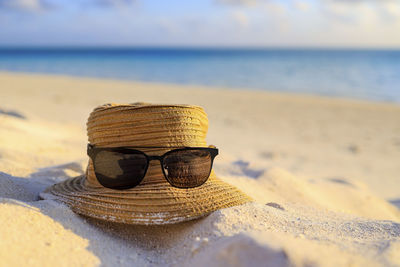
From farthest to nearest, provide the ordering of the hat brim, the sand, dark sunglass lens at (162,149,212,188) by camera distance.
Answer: dark sunglass lens at (162,149,212,188) → the hat brim → the sand

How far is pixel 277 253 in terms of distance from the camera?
1.27 m

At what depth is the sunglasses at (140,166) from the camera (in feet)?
5.71

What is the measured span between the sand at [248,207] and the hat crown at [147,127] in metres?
0.38

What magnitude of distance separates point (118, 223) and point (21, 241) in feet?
1.48

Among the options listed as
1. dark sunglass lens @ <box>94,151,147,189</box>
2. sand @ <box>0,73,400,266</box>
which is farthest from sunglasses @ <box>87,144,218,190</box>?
sand @ <box>0,73,400,266</box>

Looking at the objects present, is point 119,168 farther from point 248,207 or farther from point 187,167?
point 248,207

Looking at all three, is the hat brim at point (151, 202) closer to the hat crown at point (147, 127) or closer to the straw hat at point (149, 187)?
the straw hat at point (149, 187)

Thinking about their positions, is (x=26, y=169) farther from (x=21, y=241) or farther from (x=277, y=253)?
(x=277, y=253)

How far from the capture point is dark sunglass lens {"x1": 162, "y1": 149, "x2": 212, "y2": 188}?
5.72 ft

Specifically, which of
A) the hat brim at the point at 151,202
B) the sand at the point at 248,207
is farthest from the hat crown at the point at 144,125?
the sand at the point at 248,207

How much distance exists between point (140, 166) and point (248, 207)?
558 mm

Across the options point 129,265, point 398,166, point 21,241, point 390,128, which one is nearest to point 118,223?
point 129,265

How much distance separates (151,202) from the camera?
5.47 feet

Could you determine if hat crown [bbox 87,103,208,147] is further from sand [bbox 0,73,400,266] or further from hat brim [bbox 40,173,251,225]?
sand [bbox 0,73,400,266]
